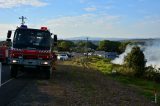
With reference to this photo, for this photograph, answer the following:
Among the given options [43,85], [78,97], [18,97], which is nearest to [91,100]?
[78,97]

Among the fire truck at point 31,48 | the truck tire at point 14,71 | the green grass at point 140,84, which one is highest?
the fire truck at point 31,48

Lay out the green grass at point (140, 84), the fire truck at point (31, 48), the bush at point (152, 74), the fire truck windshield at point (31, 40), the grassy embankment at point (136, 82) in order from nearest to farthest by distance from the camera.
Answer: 1. the fire truck at point (31, 48)
2. the fire truck windshield at point (31, 40)
3. the green grass at point (140, 84)
4. the grassy embankment at point (136, 82)
5. the bush at point (152, 74)

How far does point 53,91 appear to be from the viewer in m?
21.1

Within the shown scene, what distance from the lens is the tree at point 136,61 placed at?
49.6m

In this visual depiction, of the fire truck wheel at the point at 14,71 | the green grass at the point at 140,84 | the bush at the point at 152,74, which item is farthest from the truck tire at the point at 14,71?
the bush at the point at 152,74

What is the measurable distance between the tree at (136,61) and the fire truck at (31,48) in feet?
79.7

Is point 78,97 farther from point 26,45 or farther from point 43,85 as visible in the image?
point 26,45

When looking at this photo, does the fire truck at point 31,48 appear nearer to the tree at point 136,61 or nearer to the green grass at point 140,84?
the green grass at point 140,84

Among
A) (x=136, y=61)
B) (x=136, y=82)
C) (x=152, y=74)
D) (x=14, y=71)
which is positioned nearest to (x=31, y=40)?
(x=14, y=71)

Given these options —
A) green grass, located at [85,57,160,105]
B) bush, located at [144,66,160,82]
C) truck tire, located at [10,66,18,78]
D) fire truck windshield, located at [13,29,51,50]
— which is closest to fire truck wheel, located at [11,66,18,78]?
truck tire, located at [10,66,18,78]

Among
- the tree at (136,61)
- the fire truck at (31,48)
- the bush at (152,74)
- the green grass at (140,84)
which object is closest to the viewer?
the fire truck at (31,48)

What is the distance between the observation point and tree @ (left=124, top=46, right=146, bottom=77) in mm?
49569

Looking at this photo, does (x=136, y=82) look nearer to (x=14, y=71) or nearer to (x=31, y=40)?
(x=14, y=71)

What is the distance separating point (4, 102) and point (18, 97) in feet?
5.52
